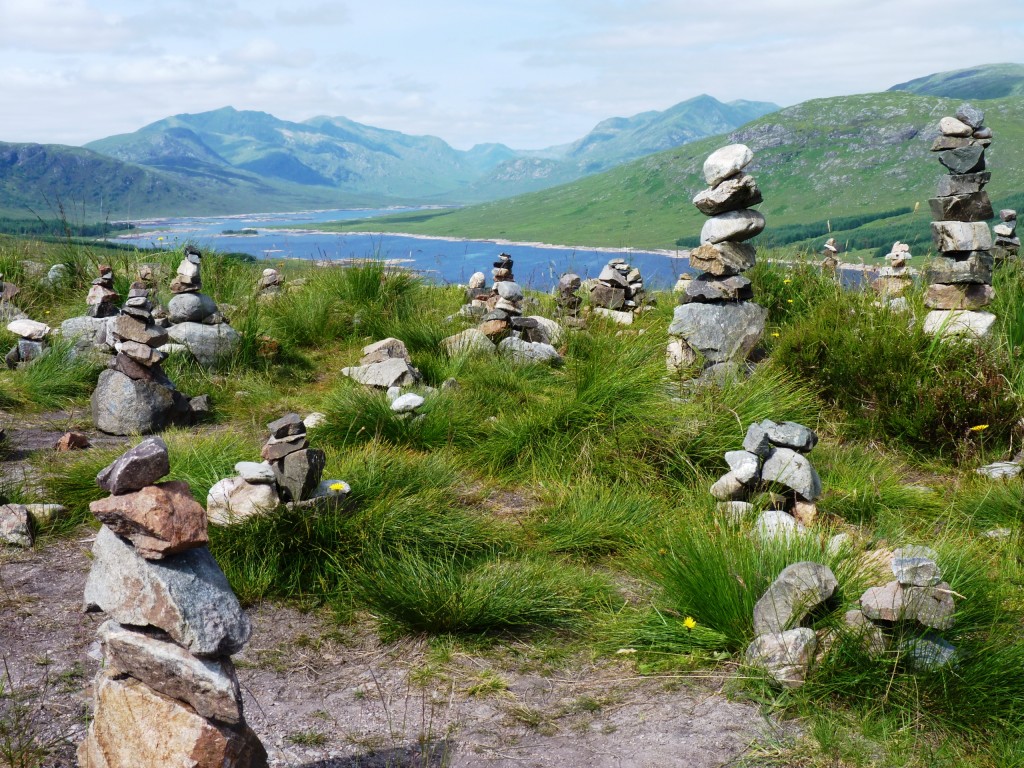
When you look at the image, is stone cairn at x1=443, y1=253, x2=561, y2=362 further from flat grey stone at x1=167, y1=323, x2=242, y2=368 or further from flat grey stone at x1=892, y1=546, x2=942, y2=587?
flat grey stone at x1=892, y1=546, x2=942, y2=587

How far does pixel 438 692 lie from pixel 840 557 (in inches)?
95.1

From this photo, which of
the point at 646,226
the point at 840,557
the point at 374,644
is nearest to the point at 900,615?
the point at 840,557

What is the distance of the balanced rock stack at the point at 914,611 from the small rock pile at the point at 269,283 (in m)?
12.2

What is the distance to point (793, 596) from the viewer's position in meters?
4.14

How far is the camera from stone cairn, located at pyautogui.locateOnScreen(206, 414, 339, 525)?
5562 millimetres

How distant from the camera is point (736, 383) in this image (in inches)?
314

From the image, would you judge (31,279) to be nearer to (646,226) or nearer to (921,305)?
(921,305)

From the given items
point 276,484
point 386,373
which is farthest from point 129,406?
point 276,484

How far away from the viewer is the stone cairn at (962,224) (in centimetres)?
959

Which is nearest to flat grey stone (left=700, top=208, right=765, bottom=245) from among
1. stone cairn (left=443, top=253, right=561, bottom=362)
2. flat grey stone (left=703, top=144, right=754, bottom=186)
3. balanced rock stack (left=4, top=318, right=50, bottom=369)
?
flat grey stone (left=703, top=144, right=754, bottom=186)

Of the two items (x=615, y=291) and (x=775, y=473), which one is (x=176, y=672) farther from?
(x=615, y=291)

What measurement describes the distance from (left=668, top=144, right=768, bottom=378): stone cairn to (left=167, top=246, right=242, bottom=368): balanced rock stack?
5818mm

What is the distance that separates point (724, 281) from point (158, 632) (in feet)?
24.8

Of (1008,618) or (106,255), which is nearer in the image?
(1008,618)
